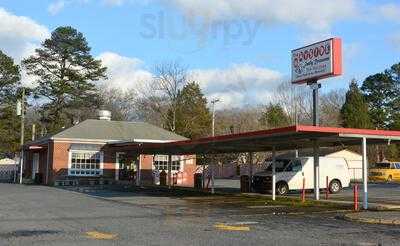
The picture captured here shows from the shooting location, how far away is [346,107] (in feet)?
266

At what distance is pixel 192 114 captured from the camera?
82188 millimetres

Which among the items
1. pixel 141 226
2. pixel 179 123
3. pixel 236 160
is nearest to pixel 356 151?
pixel 236 160

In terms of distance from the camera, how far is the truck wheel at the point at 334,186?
33.5m

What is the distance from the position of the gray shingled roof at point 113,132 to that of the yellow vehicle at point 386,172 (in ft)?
61.3

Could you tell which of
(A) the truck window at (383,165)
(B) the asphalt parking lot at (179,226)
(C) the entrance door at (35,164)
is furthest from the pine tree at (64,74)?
(B) the asphalt parking lot at (179,226)

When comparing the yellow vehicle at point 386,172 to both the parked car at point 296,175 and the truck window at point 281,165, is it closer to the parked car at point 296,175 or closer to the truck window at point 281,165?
the parked car at point 296,175

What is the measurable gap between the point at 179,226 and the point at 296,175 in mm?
17168

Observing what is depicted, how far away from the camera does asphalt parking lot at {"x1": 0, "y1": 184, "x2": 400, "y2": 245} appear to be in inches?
512

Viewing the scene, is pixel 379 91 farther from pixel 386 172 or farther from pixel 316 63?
pixel 316 63

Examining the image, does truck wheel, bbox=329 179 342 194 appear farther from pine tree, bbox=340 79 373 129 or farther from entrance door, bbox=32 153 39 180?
pine tree, bbox=340 79 373 129

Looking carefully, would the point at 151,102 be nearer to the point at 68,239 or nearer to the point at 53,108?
the point at 53,108

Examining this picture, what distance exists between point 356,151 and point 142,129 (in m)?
34.2

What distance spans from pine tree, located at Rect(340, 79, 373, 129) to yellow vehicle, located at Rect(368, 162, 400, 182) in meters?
23.9

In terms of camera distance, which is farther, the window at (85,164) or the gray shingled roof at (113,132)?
the gray shingled roof at (113,132)
